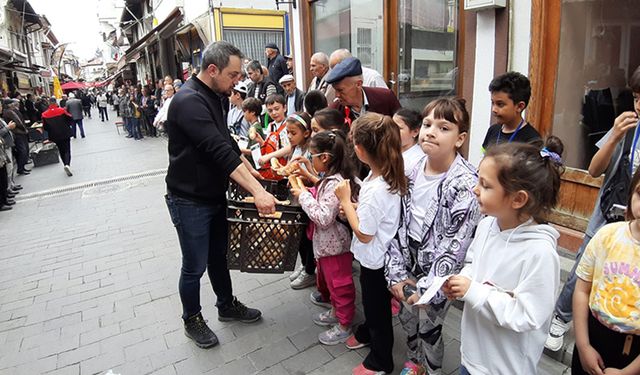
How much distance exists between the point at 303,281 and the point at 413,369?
158 centimetres

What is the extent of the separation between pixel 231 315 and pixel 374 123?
2.06m

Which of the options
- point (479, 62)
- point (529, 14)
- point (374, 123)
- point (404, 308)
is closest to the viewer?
point (374, 123)

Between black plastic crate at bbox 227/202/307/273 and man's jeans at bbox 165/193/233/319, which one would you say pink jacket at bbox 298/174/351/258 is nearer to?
black plastic crate at bbox 227/202/307/273

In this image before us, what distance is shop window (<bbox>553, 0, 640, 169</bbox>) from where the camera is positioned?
3326mm

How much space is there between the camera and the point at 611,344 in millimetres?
1547

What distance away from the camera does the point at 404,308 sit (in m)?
2.39

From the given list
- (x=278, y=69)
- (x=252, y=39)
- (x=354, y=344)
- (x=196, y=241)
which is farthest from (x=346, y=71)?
(x=252, y=39)

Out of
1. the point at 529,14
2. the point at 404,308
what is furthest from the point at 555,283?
the point at 529,14

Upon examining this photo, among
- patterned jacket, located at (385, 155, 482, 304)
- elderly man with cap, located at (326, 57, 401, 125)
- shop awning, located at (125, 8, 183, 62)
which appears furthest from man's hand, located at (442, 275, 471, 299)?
shop awning, located at (125, 8, 183, 62)

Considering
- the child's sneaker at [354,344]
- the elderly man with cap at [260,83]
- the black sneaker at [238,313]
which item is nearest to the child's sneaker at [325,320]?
the child's sneaker at [354,344]

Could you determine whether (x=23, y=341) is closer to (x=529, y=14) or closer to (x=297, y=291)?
(x=297, y=291)

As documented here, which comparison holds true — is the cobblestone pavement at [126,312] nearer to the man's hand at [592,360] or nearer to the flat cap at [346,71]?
the man's hand at [592,360]

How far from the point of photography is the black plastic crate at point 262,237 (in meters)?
2.64

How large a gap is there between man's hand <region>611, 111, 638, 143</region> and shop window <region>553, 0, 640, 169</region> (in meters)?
1.60
